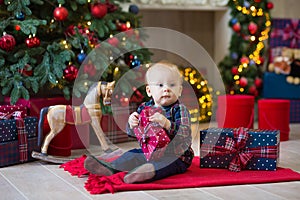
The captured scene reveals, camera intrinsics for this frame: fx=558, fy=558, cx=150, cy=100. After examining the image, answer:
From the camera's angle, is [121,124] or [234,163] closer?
[234,163]

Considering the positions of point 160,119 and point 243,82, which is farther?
point 243,82

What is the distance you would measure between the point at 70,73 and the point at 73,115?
0.48m

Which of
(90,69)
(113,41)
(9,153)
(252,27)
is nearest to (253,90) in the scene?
(252,27)

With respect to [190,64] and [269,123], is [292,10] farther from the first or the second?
[269,123]

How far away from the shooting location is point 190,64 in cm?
566

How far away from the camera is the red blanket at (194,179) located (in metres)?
2.86

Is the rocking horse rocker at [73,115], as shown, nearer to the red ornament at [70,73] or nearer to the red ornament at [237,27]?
the red ornament at [70,73]

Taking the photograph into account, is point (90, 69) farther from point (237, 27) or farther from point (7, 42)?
point (237, 27)

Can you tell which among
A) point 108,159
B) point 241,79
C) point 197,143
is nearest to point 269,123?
point 197,143

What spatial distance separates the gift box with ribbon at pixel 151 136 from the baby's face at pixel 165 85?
0.08m

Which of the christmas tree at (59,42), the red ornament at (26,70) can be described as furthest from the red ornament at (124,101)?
the red ornament at (26,70)

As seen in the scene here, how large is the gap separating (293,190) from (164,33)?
3.20 metres

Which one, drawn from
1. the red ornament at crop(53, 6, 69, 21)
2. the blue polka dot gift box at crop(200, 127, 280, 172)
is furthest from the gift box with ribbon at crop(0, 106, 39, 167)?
the blue polka dot gift box at crop(200, 127, 280, 172)

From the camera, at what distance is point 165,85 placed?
3119mm
